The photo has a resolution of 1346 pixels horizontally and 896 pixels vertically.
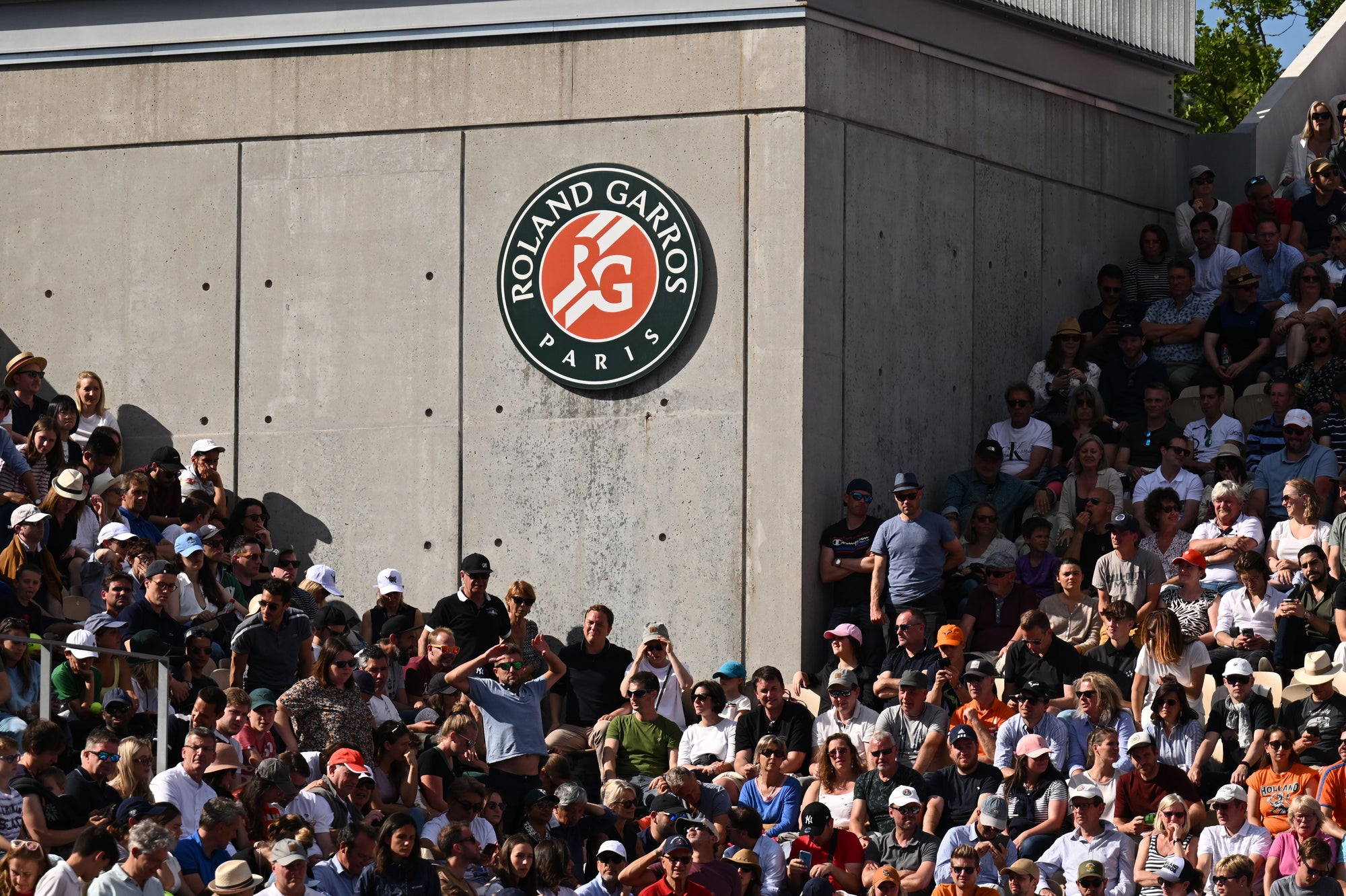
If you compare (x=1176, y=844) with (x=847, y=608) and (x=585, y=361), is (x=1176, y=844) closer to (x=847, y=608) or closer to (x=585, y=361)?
(x=847, y=608)

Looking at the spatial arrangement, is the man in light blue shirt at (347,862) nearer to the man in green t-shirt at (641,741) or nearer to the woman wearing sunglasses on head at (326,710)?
the woman wearing sunglasses on head at (326,710)

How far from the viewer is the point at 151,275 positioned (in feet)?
72.4

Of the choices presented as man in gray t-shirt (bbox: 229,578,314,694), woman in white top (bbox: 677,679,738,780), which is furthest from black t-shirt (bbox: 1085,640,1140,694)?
man in gray t-shirt (bbox: 229,578,314,694)

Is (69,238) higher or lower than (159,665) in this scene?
higher

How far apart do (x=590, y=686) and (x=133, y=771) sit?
4465 millimetres

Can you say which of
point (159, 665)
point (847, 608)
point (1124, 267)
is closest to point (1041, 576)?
point (847, 608)

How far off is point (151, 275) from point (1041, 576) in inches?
311

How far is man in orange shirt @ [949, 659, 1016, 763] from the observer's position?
17.5 m

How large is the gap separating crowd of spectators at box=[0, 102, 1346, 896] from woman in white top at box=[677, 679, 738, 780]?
3cm

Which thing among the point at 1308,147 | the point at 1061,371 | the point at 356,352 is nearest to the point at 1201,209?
the point at 1308,147

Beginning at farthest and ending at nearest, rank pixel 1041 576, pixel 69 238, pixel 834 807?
pixel 69 238 → pixel 1041 576 → pixel 834 807

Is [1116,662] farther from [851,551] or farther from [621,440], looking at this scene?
[621,440]

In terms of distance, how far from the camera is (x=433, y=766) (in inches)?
648

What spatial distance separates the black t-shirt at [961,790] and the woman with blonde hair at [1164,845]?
1.14 meters
